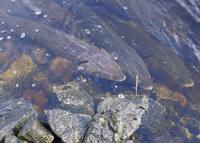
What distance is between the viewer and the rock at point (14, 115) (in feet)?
16.6

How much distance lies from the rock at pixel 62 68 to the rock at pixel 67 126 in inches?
73.0

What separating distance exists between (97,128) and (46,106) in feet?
5.23

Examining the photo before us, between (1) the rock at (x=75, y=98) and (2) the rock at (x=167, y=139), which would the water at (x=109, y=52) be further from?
(1) the rock at (x=75, y=98)

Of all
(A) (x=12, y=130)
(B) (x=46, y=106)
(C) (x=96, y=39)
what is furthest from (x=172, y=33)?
(A) (x=12, y=130)

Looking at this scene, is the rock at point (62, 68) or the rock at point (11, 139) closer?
the rock at point (11, 139)

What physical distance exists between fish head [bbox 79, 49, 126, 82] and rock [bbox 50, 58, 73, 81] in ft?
0.81

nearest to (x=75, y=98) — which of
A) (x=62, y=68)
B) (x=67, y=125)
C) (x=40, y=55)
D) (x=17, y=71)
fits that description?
(x=62, y=68)

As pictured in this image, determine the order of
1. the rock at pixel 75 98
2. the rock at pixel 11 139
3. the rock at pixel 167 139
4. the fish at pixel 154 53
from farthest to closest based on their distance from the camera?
the fish at pixel 154 53 → the rock at pixel 75 98 → the rock at pixel 167 139 → the rock at pixel 11 139

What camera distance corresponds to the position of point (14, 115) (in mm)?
5320

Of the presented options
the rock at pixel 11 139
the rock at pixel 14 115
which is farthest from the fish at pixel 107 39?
the rock at pixel 11 139

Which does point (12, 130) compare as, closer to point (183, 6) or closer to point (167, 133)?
point (167, 133)

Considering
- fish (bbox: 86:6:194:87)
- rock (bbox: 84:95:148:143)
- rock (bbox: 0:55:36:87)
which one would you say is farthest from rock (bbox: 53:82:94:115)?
fish (bbox: 86:6:194:87)

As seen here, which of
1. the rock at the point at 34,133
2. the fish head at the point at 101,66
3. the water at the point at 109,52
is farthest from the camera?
the fish head at the point at 101,66

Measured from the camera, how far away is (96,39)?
789 centimetres
